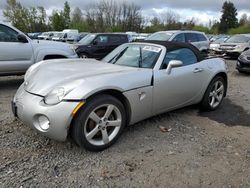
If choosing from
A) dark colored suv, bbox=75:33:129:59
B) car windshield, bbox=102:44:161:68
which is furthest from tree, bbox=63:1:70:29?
A: car windshield, bbox=102:44:161:68

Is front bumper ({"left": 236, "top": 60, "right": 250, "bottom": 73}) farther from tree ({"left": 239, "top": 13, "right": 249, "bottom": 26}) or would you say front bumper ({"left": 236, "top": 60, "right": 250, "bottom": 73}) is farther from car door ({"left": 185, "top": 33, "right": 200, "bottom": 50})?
tree ({"left": 239, "top": 13, "right": 249, "bottom": 26})

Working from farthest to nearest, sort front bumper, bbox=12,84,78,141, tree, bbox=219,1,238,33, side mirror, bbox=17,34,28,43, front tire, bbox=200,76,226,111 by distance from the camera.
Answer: tree, bbox=219,1,238,33, side mirror, bbox=17,34,28,43, front tire, bbox=200,76,226,111, front bumper, bbox=12,84,78,141

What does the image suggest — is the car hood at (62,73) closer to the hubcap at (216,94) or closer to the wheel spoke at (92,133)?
the wheel spoke at (92,133)

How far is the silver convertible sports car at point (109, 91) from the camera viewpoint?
10.2 ft

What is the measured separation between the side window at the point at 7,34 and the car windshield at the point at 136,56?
10.0 feet

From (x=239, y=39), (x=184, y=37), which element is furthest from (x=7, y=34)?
(x=239, y=39)

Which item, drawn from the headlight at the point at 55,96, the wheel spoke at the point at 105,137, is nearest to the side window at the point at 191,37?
the wheel spoke at the point at 105,137

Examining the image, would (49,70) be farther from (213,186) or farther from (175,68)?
(213,186)

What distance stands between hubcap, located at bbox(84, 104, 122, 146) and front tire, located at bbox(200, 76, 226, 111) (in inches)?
86.4

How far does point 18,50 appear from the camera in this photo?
650 cm

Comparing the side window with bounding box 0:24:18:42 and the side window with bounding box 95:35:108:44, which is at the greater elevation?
the side window with bounding box 0:24:18:42

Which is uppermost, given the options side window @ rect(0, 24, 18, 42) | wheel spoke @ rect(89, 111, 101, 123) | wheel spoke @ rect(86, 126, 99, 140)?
side window @ rect(0, 24, 18, 42)

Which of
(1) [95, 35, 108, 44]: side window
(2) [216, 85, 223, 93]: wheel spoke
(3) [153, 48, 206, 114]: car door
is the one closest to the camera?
(3) [153, 48, 206, 114]: car door

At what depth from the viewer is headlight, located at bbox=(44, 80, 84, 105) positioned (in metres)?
3.10
